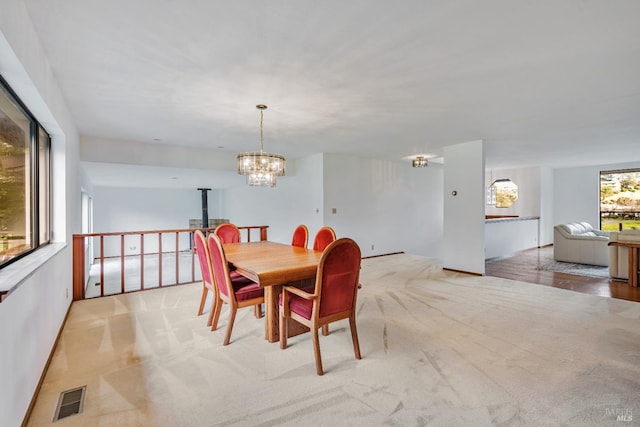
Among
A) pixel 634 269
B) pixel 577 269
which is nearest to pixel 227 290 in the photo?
pixel 634 269

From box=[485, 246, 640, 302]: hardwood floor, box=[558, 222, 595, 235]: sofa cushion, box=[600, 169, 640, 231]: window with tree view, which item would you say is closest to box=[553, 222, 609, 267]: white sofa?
box=[558, 222, 595, 235]: sofa cushion

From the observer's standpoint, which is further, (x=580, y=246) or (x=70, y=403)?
(x=580, y=246)

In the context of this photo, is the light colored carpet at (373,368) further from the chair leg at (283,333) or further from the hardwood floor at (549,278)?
the hardwood floor at (549,278)

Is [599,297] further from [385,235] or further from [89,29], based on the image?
[89,29]

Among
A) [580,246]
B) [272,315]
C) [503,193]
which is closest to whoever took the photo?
[272,315]

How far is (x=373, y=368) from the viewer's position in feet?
7.37

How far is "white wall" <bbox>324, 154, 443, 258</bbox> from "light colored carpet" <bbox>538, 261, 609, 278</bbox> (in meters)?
2.83

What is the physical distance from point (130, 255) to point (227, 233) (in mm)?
6465

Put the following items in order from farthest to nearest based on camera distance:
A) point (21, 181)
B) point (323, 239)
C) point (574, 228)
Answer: point (574, 228), point (323, 239), point (21, 181)

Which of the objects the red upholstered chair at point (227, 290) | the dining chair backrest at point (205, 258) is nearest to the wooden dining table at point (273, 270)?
the red upholstered chair at point (227, 290)

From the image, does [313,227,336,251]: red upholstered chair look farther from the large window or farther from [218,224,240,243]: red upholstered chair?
the large window

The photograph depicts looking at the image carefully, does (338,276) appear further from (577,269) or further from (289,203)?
(577,269)

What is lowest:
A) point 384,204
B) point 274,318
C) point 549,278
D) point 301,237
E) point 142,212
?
point 549,278

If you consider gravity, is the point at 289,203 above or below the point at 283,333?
above
